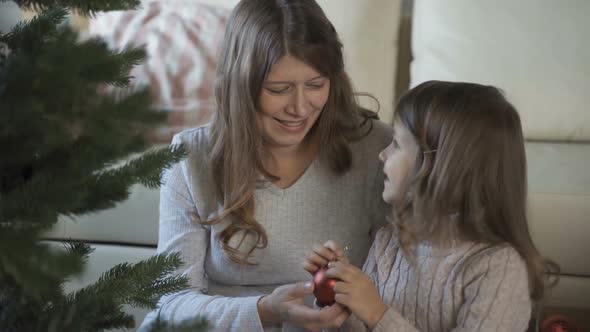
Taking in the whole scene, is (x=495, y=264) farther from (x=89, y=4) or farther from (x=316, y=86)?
(x=89, y=4)

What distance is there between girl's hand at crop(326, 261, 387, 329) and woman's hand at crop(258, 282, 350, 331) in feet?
0.10

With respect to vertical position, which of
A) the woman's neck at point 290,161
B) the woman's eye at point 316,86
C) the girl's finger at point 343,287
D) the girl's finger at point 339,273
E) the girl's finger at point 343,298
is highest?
the woman's eye at point 316,86

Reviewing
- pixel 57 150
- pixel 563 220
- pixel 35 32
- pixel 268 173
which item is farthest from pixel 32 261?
pixel 563 220

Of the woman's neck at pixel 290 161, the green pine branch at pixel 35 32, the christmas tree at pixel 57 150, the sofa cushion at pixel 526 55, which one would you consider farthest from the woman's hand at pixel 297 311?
the sofa cushion at pixel 526 55

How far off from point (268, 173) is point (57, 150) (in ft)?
2.51

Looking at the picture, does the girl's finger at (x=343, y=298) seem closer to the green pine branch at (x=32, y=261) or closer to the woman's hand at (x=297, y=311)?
the woman's hand at (x=297, y=311)

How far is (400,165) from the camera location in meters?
1.19

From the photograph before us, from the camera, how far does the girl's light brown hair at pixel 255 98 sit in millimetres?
1240

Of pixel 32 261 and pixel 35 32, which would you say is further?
pixel 35 32

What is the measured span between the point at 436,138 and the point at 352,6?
1.14m

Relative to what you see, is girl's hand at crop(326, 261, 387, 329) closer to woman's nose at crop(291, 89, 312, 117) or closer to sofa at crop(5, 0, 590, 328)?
woman's nose at crop(291, 89, 312, 117)

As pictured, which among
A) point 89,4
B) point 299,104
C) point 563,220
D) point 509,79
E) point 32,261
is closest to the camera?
point 32,261

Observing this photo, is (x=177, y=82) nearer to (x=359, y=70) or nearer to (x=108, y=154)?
(x=359, y=70)

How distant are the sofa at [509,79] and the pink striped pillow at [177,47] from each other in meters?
0.11
